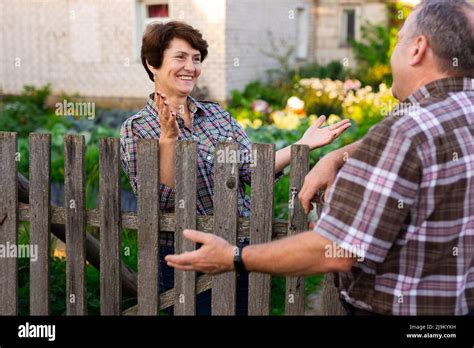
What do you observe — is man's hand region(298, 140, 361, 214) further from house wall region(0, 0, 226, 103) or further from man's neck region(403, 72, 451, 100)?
house wall region(0, 0, 226, 103)

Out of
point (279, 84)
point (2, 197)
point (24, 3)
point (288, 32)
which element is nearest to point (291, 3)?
point (288, 32)

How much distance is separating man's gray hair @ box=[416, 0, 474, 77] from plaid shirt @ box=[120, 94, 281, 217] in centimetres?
113

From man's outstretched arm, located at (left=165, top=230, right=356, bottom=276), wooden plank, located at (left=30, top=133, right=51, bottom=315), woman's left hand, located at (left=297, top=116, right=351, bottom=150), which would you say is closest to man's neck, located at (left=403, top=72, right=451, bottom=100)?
man's outstretched arm, located at (left=165, top=230, right=356, bottom=276)

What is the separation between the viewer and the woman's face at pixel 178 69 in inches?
110

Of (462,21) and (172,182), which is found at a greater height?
(462,21)

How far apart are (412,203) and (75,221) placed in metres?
1.67

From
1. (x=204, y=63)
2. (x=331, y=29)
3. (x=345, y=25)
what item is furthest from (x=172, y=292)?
(x=345, y=25)

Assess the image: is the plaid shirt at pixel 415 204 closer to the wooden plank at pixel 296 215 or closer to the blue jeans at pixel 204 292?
the wooden plank at pixel 296 215

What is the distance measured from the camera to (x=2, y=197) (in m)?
2.93

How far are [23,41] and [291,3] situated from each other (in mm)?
5500

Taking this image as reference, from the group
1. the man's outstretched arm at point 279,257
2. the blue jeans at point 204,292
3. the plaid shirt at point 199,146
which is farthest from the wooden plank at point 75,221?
the man's outstretched arm at point 279,257

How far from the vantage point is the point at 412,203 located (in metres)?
1.59

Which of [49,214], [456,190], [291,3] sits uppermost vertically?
[291,3]

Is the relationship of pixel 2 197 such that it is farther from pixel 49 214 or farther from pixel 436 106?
pixel 436 106
